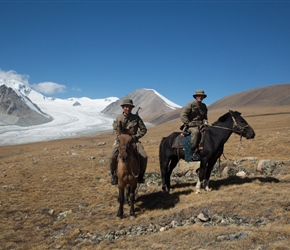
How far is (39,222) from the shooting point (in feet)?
34.2

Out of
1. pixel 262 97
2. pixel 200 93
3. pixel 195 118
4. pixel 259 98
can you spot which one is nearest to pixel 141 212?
pixel 195 118

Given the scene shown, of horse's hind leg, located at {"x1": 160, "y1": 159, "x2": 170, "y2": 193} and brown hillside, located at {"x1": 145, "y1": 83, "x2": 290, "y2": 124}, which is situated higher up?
brown hillside, located at {"x1": 145, "y1": 83, "x2": 290, "y2": 124}

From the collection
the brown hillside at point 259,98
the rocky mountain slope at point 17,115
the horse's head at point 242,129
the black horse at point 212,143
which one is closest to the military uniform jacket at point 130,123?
the black horse at point 212,143

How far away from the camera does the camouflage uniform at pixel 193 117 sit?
36.8 ft

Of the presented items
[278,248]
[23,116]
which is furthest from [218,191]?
[23,116]

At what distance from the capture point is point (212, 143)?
1133cm

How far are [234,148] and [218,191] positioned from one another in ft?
45.7

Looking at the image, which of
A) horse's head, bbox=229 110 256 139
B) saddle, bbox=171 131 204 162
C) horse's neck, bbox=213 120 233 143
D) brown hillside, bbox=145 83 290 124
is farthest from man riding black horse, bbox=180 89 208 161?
brown hillside, bbox=145 83 290 124

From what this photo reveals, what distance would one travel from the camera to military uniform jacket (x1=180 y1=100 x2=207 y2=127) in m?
11.4

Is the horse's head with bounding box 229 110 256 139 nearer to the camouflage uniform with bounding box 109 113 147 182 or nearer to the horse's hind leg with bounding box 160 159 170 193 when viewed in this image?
the horse's hind leg with bounding box 160 159 170 193

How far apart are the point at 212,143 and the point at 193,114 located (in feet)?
4.71

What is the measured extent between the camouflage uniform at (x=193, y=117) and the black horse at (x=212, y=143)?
49cm

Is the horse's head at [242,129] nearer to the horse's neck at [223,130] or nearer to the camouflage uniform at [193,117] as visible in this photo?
the horse's neck at [223,130]

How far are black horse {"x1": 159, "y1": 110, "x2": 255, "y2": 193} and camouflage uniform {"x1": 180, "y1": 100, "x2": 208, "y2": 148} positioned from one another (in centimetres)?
49
